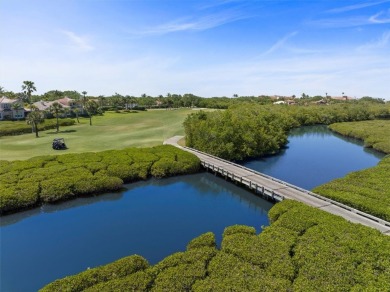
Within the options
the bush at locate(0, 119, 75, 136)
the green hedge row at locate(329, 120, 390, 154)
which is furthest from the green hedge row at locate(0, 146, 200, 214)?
the green hedge row at locate(329, 120, 390, 154)

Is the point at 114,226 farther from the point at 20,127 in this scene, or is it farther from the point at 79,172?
the point at 20,127

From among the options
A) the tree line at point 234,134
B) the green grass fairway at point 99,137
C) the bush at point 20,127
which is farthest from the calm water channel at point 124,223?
the bush at point 20,127

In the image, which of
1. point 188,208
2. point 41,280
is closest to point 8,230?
point 41,280

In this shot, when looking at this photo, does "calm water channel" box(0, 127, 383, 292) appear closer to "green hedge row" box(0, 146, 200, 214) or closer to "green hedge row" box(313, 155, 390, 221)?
"green hedge row" box(0, 146, 200, 214)

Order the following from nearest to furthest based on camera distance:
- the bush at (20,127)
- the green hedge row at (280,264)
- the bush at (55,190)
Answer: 1. the green hedge row at (280,264)
2. the bush at (55,190)
3. the bush at (20,127)

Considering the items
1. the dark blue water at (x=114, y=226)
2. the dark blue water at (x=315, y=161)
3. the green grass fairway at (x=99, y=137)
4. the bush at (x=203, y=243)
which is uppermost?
the green grass fairway at (x=99, y=137)

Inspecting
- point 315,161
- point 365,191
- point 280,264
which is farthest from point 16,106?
point 365,191

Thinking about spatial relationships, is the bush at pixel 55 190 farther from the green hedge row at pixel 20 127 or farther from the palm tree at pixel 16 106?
the palm tree at pixel 16 106
